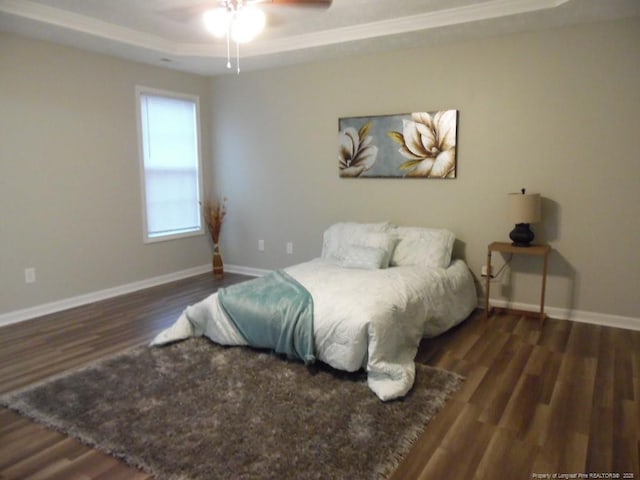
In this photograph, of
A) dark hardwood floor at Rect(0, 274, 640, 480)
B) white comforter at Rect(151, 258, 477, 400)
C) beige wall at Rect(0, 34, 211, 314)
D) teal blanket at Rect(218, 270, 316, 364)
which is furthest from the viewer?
beige wall at Rect(0, 34, 211, 314)

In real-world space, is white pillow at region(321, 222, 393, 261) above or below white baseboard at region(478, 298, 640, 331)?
above

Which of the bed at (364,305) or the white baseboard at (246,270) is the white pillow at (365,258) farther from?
the white baseboard at (246,270)

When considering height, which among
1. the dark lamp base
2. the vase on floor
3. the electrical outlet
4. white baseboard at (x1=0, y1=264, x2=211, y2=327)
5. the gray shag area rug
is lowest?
the gray shag area rug

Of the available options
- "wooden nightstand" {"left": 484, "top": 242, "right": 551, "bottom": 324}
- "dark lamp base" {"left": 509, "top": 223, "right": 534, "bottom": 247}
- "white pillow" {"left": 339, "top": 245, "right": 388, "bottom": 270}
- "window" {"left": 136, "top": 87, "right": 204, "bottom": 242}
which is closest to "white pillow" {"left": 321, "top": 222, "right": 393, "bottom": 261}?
"white pillow" {"left": 339, "top": 245, "right": 388, "bottom": 270}

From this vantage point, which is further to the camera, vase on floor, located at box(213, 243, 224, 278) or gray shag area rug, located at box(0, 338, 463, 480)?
vase on floor, located at box(213, 243, 224, 278)

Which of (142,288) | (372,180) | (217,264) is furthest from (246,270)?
(372,180)

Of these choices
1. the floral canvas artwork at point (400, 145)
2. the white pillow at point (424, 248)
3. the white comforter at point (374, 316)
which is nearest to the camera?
the white comforter at point (374, 316)

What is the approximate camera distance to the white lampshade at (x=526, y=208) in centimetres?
358

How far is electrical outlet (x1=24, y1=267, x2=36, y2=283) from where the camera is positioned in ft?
12.9

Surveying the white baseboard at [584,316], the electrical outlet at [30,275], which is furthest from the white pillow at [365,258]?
the electrical outlet at [30,275]

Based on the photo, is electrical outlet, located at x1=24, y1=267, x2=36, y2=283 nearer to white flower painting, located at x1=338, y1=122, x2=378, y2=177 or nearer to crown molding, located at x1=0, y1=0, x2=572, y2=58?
crown molding, located at x1=0, y1=0, x2=572, y2=58

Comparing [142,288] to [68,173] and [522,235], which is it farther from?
[522,235]

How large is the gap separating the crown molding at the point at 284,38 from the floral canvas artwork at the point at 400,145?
82 centimetres

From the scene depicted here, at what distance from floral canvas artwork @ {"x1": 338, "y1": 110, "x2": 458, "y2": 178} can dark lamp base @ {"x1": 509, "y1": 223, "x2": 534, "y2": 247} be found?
0.79 meters
